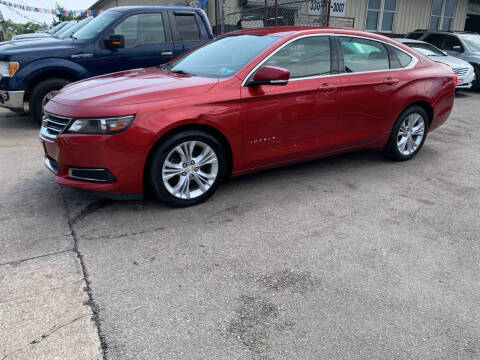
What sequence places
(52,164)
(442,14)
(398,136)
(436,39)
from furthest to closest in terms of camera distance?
(442,14) < (436,39) < (398,136) < (52,164)

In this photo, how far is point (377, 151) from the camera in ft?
19.4

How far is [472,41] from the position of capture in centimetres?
1275

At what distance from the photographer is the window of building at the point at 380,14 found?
1856 centimetres

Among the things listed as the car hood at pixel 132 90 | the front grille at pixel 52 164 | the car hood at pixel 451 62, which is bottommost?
the front grille at pixel 52 164

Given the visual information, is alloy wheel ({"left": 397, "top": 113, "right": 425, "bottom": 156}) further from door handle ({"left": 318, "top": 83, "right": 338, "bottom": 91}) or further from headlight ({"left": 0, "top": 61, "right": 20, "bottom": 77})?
headlight ({"left": 0, "top": 61, "right": 20, "bottom": 77})

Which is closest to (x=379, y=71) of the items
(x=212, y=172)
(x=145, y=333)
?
(x=212, y=172)

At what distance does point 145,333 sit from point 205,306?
400 mm

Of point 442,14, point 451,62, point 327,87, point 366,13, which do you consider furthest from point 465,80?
point 442,14

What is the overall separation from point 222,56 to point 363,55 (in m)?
1.66

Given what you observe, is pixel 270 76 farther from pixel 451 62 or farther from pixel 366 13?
pixel 366 13

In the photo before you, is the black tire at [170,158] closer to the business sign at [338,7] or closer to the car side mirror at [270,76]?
the car side mirror at [270,76]

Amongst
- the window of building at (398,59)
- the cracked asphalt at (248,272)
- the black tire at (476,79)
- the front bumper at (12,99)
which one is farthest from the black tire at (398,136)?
the black tire at (476,79)

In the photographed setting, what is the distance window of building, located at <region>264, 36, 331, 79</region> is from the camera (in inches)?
165

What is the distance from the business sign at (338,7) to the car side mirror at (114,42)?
41.8 feet
